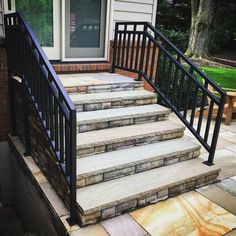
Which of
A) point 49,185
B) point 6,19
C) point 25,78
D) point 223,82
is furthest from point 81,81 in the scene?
point 223,82

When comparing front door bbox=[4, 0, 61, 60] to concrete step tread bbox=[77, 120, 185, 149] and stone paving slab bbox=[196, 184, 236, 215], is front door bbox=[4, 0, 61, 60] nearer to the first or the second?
concrete step tread bbox=[77, 120, 185, 149]

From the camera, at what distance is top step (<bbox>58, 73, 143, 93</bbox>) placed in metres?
3.62

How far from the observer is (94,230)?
91.0 inches

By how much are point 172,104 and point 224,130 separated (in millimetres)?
1973

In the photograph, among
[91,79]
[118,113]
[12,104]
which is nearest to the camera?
[118,113]

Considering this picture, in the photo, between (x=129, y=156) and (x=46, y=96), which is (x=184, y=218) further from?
(x=46, y=96)

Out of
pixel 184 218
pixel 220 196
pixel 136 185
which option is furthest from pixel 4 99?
pixel 220 196

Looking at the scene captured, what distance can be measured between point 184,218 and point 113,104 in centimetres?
166

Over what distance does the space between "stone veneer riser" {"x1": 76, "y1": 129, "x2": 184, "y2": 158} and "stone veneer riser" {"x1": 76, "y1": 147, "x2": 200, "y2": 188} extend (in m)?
0.31

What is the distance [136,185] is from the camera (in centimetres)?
270

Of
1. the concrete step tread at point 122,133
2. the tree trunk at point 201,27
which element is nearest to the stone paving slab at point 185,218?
the concrete step tread at point 122,133

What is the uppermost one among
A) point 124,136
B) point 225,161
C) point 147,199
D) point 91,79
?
point 91,79

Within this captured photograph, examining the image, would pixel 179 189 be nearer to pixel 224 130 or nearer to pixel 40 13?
pixel 224 130

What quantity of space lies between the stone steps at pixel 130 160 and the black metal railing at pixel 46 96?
276 mm
